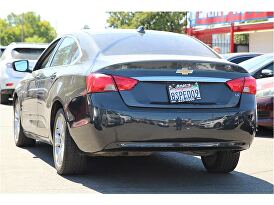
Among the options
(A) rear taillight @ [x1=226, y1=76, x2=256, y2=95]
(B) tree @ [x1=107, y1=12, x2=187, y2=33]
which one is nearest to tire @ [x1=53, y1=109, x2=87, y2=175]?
(A) rear taillight @ [x1=226, y1=76, x2=256, y2=95]

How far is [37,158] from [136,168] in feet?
4.35

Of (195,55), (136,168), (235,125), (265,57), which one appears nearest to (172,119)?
(235,125)

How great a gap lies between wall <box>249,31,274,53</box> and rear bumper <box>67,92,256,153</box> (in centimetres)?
2518

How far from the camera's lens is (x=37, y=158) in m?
7.26

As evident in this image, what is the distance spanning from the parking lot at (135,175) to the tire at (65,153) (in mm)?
90

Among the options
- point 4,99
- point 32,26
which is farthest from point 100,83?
point 32,26

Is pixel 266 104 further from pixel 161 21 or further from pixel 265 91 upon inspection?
pixel 161 21

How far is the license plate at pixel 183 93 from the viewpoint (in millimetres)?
5391

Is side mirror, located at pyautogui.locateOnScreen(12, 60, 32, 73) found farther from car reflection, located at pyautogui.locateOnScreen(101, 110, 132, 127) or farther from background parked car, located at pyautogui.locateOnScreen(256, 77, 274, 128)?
background parked car, located at pyautogui.locateOnScreen(256, 77, 274, 128)

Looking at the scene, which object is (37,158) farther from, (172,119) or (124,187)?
(172,119)

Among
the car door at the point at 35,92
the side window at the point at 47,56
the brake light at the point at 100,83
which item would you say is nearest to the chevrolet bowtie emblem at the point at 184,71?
the brake light at the point at 100,83

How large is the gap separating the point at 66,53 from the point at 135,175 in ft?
5.22

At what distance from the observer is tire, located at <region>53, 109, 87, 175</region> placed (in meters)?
5.84

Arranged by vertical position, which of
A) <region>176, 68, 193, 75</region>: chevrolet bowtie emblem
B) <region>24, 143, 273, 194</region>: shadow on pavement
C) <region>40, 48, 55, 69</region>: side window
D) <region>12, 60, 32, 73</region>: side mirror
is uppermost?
<region>176, 68, 193, 75</region>: chevrolet bowtie emblem
